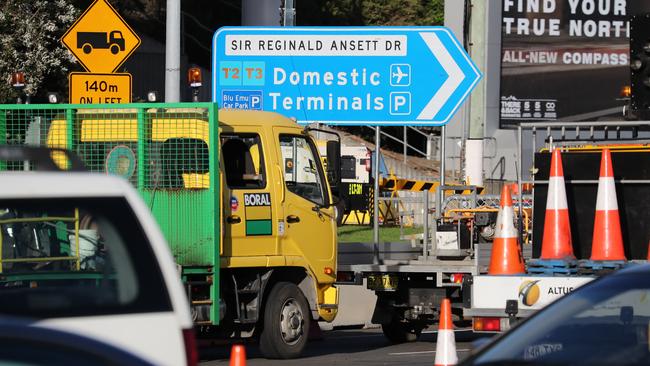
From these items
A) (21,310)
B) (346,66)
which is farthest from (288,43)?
(21,310)

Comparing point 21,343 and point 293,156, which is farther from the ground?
point 293,156

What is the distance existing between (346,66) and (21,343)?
39.4 ft

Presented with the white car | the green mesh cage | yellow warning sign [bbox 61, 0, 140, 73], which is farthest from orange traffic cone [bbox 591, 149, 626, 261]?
yellow warning sign [bbox 61, 0, 140, 73]

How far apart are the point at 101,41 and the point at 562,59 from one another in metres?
23.6

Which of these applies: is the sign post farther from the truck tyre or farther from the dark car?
the dark car

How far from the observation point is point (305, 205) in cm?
1455

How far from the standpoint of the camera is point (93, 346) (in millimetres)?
5176

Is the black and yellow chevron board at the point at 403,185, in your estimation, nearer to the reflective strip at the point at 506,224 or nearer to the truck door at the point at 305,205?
the truck door at the point at 305,205

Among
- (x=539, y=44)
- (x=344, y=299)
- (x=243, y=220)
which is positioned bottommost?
(x=344, y=299)

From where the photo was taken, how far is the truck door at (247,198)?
1383 centimetres

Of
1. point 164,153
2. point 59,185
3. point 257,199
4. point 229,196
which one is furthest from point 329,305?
point 59,185

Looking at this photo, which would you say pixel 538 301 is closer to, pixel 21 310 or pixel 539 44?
pixel 21 310

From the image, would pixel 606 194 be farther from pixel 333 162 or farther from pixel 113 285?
pixel 113 285

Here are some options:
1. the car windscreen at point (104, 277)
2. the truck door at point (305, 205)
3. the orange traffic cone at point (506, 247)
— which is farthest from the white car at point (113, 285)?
the truck door at point (305, 205)
